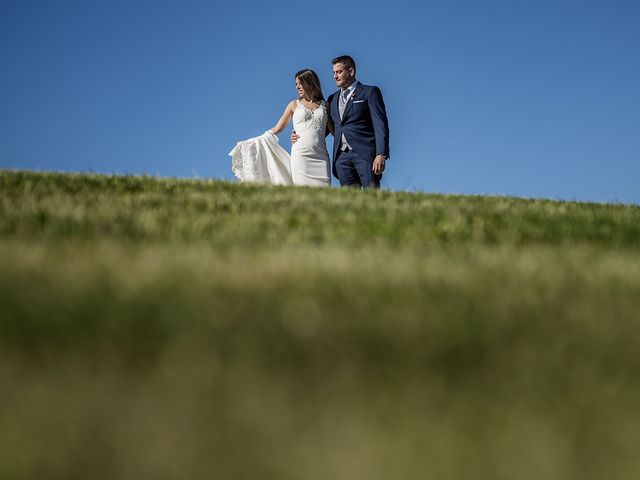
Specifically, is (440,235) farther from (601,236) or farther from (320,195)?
(320,195)

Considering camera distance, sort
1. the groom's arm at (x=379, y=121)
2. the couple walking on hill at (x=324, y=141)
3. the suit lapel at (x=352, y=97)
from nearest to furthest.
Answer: the groom's arm at (x=379, y=121), the couple walking on hill at (x=324, y=141), the suit lapel at (x=352, y=97)

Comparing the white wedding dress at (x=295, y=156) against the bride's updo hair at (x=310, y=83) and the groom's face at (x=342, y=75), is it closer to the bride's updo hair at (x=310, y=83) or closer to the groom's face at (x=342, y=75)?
the bride's updo hair at (x=310, y=83)

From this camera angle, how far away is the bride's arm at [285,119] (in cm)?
1439

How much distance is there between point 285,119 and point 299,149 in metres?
1.09

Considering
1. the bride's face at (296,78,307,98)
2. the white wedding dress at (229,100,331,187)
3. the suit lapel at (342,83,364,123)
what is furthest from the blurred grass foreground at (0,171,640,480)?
the bride's face at (296,78,307,98)

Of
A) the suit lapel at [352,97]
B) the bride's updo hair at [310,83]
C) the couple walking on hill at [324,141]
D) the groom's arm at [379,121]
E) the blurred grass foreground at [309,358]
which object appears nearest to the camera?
the blurred grass foreground at [309,358]

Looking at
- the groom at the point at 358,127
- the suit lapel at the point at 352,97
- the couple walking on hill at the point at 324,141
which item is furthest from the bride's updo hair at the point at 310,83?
the suit lapel at the point at 352,97

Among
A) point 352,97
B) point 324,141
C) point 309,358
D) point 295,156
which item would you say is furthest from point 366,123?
point 309,358

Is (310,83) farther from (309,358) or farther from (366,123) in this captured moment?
(309,358)

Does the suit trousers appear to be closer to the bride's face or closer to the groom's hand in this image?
the groom's hand

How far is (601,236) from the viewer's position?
7.30 meters

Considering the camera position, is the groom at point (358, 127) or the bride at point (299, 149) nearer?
the groom at point (358, 127)

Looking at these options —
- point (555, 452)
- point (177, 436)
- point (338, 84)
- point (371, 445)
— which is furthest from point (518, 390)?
point (338, 84)

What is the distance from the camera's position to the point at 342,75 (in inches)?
505
